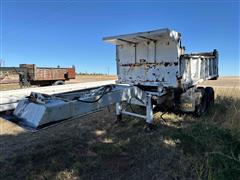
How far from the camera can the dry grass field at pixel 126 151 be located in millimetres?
3473

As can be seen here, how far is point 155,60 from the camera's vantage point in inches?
227

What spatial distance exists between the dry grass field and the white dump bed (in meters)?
1.20

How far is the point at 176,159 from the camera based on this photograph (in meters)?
3.87

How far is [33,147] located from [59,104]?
246cm

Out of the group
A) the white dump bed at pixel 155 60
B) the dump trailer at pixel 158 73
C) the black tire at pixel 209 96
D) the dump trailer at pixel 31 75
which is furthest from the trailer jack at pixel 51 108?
the dump trailer at pixel 31 75

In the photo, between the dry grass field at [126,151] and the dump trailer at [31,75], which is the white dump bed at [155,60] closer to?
the dry grass field at [126,151]

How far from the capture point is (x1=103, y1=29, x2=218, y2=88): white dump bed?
5328mm

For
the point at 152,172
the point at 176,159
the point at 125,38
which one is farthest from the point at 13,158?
the point at 125,38

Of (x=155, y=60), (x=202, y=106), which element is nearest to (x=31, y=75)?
(x=155, y=60)

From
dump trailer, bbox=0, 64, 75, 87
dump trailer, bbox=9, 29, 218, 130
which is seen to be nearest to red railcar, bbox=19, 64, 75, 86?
dump trailer, bbox=0, 64, 75, 87

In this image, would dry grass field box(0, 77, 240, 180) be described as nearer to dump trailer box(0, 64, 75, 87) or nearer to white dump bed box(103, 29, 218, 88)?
white dump bed box(103, 29, 218, 88)

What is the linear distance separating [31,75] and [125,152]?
38.8ft

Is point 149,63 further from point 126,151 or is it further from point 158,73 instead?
point 126,151

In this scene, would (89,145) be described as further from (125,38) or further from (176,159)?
(125,38)
